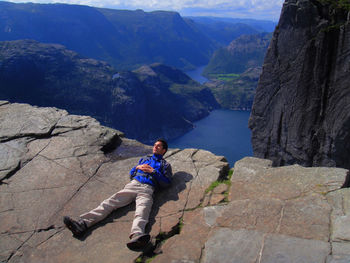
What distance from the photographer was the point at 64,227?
527 centimetres

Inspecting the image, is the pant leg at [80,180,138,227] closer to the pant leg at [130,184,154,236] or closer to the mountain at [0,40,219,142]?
the pant leg at [130,184,154,236]

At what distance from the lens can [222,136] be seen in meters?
132

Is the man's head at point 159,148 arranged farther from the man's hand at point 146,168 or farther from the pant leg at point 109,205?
the pant leg at point 109,205

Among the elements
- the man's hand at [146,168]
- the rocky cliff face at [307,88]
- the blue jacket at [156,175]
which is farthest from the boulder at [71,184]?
the rocky cliff face at [307,88]

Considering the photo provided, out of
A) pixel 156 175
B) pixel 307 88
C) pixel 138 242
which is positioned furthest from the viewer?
pixel 307 88

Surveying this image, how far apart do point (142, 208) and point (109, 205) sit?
0.67 m

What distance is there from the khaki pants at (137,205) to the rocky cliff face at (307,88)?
11.6 metres

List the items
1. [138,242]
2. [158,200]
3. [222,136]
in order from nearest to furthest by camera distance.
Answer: [138,242]
[158,200]
[222,136]

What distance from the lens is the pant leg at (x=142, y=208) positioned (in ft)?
15.6

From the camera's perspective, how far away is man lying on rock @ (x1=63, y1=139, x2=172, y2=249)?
4.73 meters

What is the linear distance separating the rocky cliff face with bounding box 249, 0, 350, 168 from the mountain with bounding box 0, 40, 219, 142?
122 m

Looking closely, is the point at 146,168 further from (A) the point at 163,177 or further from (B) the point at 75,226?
(B) the point at 75,226

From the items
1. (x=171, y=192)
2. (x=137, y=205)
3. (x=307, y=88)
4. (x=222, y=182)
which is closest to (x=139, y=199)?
(x=137, y=205)

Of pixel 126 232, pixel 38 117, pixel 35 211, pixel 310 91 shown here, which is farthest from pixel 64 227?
pixel 310 91
